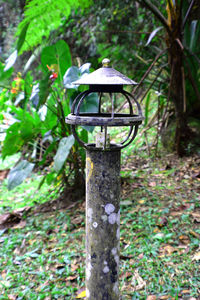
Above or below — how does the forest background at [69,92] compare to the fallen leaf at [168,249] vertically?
above

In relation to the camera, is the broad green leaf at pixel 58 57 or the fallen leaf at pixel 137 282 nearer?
the fallen leaf at pixel 137 282

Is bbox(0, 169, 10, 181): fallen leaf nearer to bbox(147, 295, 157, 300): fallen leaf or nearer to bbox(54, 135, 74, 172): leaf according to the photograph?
bbox(54, 135, 74, 172): leaf

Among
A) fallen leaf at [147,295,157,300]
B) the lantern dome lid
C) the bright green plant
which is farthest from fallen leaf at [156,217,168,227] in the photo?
the lantern dome lid

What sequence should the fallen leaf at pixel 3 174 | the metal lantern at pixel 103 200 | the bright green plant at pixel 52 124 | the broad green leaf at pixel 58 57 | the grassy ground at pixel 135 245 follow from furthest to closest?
the fallen leaf at pixel 3 174
the broad green leaf at pixel 58 57
the bright green plant at pixel 52 124
the grassy ground at pixel 135 245
the metal lantern at pixel 103 200

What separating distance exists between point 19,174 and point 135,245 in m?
1.17

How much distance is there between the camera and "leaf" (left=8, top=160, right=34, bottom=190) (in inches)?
93.5

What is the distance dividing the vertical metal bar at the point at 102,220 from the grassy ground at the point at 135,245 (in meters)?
0.44

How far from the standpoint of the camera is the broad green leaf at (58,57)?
2357 millimetres

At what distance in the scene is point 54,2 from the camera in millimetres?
2459

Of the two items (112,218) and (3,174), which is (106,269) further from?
(3,174)

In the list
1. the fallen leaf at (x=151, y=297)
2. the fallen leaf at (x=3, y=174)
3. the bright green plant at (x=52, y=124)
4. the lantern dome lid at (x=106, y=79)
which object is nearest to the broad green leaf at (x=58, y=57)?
the bright green plant at (x=52, y=124)

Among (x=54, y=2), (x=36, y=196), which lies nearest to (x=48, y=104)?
(x=54, y=2)

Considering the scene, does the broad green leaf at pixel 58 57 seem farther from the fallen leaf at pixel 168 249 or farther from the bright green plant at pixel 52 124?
the fallen leaf at pixel 168 249

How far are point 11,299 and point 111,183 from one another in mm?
1090
